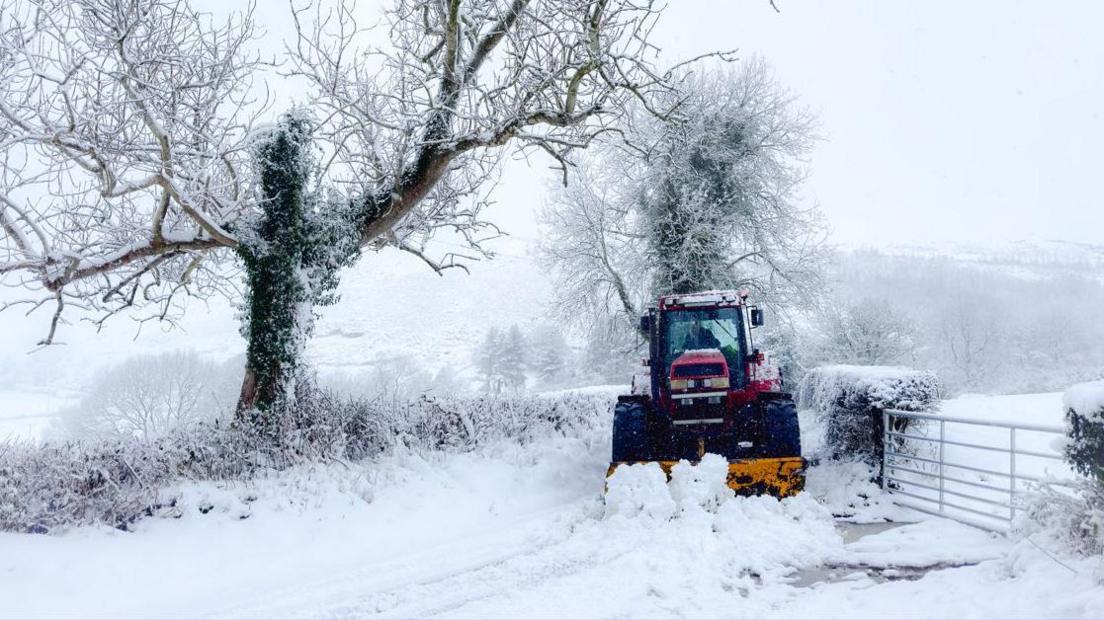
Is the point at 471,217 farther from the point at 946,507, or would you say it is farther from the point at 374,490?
the point at 946,507

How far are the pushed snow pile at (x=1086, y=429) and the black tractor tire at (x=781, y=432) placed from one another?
10.2ft

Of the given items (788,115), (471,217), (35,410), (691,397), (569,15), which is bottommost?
(35,410)

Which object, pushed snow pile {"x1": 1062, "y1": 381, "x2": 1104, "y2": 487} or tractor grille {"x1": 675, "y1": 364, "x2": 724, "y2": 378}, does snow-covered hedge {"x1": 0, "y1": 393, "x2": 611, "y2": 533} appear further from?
pushed snow pile {"x1": 1062, "y1": 381, "x2": 1104, "y2": 487}

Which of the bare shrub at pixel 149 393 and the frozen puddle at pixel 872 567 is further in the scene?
the bare shrub at pixel 149 393

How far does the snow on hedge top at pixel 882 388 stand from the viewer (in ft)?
29.2

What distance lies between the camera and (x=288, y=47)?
27.5 feet

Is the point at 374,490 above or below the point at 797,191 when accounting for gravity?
below

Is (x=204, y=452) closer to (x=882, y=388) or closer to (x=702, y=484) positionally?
(x=702, y=484)

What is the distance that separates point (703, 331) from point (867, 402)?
2.32 meters

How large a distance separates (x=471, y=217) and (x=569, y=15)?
485cm

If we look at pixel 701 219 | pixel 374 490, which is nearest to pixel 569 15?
pixel 374 490

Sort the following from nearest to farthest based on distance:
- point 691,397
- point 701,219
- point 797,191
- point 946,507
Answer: point 946,507
point 691,397
point 701,219
point 797,191

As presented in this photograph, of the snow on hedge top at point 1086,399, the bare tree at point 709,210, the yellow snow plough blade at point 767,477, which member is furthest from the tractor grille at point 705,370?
the bare tree at point 709,210

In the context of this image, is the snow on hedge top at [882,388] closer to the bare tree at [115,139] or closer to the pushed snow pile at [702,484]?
the pushed snow pile at [702,484]
